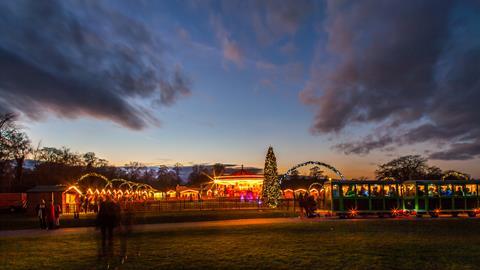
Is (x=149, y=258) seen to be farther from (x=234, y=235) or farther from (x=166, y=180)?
(x=166, y=180)

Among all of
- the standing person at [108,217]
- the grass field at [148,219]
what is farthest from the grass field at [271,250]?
the grass field at [148,219]

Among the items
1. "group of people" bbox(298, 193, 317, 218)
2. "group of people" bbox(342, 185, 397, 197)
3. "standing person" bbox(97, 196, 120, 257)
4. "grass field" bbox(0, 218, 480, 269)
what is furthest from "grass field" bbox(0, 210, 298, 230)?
"standing person" bbox(97, 196, 120, 257)

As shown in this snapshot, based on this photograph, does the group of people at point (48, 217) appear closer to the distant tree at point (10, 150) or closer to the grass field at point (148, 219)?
the grass field at point (148, 219)

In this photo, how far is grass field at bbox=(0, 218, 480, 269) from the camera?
1253cm

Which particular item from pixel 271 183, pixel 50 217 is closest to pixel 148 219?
pixel 50 217

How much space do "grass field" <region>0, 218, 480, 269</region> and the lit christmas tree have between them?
26.5m

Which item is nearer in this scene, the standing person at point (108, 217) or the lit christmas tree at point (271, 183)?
the standing person at point (108, 217)

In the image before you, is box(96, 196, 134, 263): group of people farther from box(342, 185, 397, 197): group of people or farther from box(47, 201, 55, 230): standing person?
box(342, 185, 397, 197): group of people

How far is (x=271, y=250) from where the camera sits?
15078 millimetres

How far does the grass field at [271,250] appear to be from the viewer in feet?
41.1

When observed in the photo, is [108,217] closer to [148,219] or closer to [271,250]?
[271,250]

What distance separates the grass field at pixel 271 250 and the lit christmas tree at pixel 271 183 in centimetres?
2650

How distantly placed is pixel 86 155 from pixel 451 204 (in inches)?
3511

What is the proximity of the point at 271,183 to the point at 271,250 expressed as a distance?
111 ft
